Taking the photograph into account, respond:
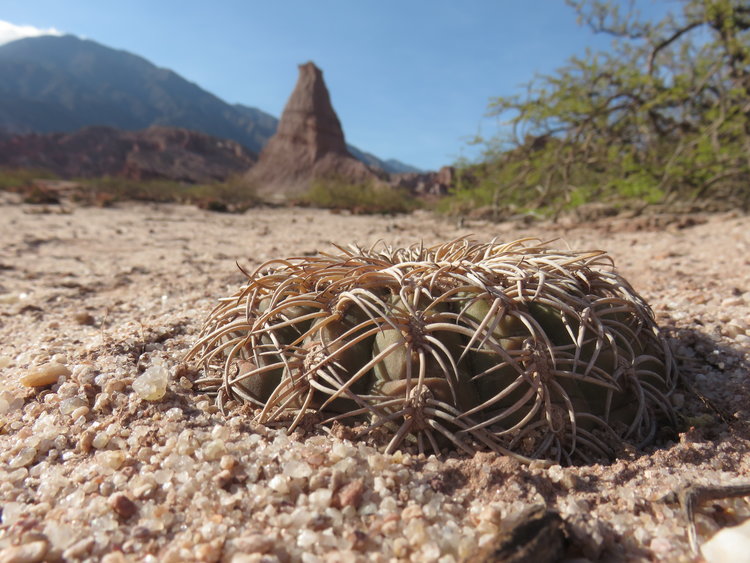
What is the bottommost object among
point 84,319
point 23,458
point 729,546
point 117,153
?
point 117,153

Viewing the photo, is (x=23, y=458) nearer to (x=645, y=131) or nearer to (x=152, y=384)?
(x=152, y=384)

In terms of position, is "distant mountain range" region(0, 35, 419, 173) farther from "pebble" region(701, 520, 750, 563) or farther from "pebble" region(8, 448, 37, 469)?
"pebble" region(701, 520, 750, 563)

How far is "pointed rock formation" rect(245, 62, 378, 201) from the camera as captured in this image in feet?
132

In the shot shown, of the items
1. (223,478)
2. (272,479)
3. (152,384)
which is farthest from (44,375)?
(272,479)

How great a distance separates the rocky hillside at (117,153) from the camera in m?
43.2

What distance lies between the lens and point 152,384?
5.13 ft

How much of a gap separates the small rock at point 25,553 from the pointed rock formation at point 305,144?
39058 millimetres

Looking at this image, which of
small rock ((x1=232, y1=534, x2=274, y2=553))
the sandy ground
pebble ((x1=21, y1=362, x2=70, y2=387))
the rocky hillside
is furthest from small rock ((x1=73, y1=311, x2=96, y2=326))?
the rocky hillside

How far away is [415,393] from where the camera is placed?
51.7 inches

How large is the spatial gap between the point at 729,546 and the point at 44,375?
2017 mm

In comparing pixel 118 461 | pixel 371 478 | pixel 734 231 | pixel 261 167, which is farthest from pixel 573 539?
pixel 261 167

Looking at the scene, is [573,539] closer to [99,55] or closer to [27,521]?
[27,521]

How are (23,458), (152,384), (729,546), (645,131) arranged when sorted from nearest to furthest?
(729,546) → (23,458) → (152,384) → (645,131)

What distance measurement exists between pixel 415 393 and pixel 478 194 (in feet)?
22.8
